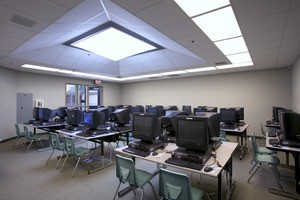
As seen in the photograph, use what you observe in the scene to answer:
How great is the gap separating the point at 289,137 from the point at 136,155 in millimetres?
2812

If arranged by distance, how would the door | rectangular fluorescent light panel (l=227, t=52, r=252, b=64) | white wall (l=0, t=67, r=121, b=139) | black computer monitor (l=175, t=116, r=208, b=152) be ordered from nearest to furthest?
black computer monitor (l=175, t=116, r=208, b=152) → rectangular fluorescent light panel (l=227, t=52, r=252, b=64) → white wall (l=0, t=67, r=121, b=139) → the door

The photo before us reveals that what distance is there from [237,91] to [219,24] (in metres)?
5.48

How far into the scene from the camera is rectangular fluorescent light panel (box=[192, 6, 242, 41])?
107 inches

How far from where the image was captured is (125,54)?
685cm

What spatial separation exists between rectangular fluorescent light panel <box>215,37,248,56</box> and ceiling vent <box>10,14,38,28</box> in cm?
385

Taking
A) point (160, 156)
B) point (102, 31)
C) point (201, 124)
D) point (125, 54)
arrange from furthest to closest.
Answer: point (125, 54) < point (102, 31) < point (160, 156) < point (201, 124)

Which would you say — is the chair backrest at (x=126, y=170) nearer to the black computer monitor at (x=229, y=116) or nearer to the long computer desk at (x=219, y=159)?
the long computer desk at (x=219, y=159)

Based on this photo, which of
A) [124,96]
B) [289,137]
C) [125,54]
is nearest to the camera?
[289,137]

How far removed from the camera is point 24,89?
7535 mm

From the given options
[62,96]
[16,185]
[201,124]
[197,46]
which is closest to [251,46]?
[197,46]

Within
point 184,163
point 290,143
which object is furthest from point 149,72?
point 184,163

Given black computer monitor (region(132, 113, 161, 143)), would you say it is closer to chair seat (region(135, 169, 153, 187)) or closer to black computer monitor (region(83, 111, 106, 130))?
chair seat (region(135, 169, 153, 187))

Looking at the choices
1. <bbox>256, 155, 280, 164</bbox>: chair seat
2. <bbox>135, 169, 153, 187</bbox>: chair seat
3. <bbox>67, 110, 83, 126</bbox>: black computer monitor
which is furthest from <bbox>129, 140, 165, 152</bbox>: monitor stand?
<bbox>67, 110, 83, 126</bbox>: black computer monitor

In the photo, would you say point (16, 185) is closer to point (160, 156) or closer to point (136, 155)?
point (136, 155)
